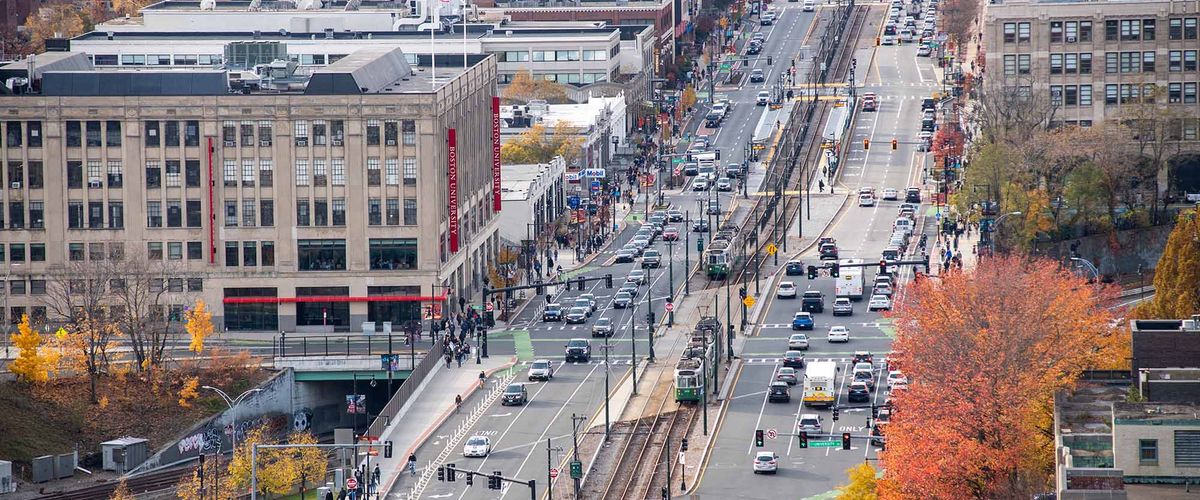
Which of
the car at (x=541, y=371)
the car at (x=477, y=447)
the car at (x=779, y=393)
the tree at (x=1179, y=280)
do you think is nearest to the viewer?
the car at (x=477, y=447)

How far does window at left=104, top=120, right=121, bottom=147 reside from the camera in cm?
17938

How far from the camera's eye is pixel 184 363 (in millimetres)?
168250

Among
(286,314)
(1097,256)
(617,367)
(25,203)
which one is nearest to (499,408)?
(617,367)

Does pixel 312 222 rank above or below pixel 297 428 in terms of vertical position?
above

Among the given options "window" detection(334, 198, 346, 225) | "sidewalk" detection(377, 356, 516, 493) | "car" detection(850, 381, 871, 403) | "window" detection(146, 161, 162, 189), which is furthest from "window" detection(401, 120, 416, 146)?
"car" detection(850, 381, 871, 403)

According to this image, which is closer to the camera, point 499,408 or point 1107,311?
point 1107,311

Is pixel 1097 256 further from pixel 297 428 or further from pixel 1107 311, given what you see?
pixel 297 428

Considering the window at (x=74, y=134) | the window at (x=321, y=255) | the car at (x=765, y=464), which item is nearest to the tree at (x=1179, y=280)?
the car at (x=765, y=464)

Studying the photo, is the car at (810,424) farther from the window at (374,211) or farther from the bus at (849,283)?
the window at (374,211)

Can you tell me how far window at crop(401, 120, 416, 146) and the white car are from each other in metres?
32.7

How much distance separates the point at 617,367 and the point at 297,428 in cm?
2026

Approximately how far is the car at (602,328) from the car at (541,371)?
10.2m

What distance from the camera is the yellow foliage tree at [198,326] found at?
169m

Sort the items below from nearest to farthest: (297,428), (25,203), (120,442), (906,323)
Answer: (906,323) < (120,442) < (297,428) < (25,203)
